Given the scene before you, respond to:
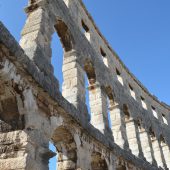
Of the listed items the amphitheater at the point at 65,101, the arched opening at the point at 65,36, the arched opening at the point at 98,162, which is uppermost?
the arched opening at the point at 65,36

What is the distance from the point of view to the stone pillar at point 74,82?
7387 millimetres

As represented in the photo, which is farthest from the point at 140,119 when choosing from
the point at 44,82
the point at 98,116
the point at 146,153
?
the point at 44,82

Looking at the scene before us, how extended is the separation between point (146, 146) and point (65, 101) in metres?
7.23

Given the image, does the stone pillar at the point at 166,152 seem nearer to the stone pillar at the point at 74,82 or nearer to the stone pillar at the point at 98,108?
the stone pillar at the point at 98,108

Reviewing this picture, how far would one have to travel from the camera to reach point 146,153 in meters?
12.2

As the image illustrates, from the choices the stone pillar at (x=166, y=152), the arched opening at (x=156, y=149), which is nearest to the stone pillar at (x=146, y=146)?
the arched opening at (x=156, y=149)

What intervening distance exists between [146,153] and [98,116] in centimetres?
456

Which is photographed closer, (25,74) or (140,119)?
(25,74)

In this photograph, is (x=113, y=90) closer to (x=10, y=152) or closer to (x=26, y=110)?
(x=26, y=110)

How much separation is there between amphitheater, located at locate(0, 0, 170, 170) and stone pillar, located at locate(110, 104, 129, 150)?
0.04 metres

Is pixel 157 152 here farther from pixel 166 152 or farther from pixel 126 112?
pixel 126 112

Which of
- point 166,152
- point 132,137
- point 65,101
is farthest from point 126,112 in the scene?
point 65,101

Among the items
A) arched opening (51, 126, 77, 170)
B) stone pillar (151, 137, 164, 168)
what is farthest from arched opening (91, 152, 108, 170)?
stone pillar (151, 137, 164, 168)

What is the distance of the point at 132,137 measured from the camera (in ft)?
36.9
